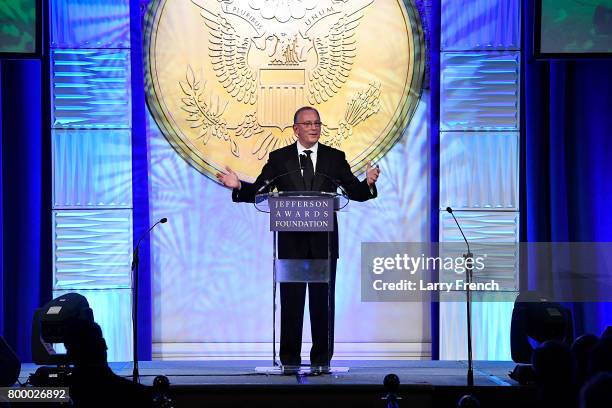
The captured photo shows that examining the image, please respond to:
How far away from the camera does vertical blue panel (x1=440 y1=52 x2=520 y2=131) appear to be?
7.09 metres

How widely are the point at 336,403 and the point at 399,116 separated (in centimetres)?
293

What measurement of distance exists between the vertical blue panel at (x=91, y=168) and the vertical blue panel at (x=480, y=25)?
2.63m

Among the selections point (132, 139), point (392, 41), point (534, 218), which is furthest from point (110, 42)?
point (534, 218)

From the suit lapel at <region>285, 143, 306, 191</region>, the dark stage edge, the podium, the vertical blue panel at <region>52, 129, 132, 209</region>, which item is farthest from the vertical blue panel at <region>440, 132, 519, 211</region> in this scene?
the vertical blue panel at <region>52, 129, 132, 209</region>

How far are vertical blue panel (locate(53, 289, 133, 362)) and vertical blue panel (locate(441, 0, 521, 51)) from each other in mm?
3165

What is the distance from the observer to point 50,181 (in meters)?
7.07

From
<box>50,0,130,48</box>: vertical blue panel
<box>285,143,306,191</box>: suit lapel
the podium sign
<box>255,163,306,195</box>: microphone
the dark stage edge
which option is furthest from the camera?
<box>50,0,130,48</box>: vertical blue panel

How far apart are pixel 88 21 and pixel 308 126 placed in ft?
6.89

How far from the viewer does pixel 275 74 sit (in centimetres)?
722

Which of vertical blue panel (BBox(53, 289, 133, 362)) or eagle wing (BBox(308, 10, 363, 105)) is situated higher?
eagle wing (BBox(308, 10, 363, 105))

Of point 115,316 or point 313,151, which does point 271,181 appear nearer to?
point 313,151

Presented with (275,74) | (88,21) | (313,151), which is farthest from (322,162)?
(88,21)

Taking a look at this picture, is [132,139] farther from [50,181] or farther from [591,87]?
[591,87]

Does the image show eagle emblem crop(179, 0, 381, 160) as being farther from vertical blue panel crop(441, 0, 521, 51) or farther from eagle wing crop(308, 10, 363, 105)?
vertical blue panel crop(441, 0, 521, 51)
